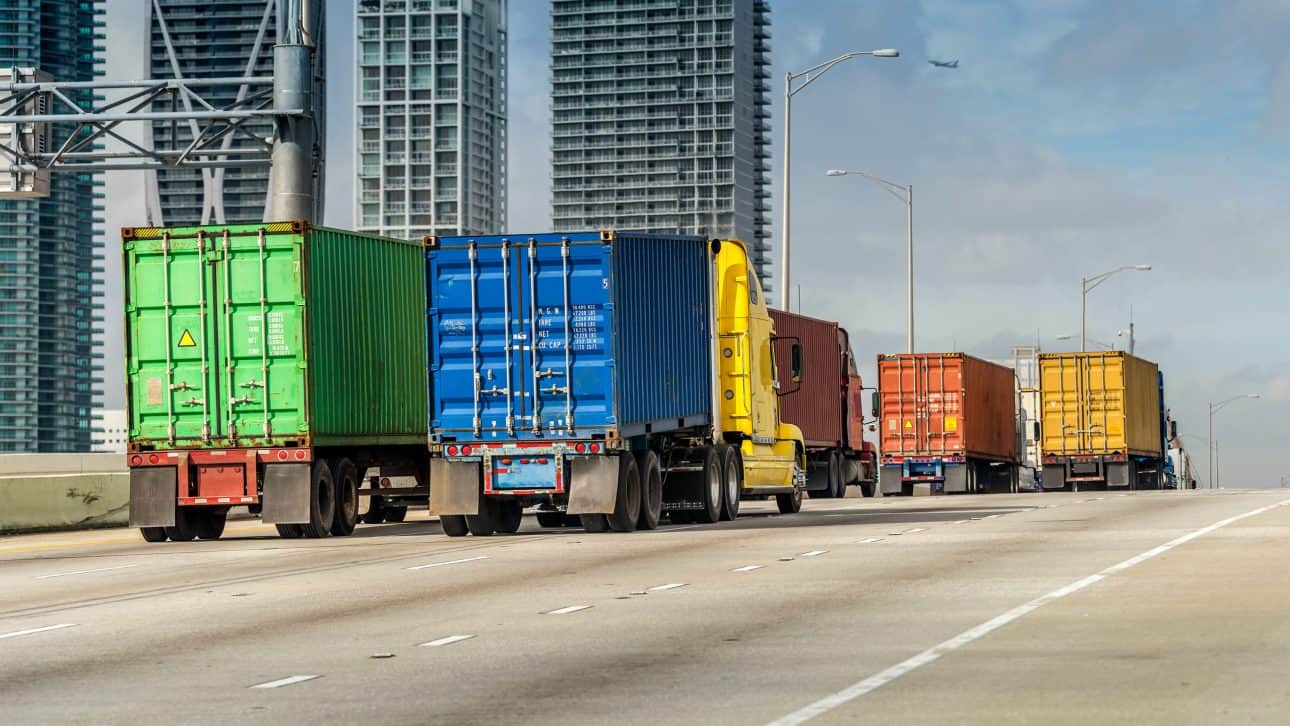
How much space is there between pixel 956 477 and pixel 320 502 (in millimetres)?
27640

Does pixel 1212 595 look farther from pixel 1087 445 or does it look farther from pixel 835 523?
pixel 1087 445

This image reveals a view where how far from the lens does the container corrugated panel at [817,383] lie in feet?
140

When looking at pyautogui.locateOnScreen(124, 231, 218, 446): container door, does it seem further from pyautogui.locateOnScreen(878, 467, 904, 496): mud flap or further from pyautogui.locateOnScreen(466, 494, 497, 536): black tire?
pyautogui.locateOnScreen(878, 467, 904, 496): mud flap

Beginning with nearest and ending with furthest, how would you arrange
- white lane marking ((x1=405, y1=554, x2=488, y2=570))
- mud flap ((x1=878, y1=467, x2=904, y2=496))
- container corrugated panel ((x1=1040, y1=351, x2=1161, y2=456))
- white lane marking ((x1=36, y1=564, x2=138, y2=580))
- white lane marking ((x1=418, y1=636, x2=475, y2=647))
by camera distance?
white lane marking ((x1=418, y1=636, x2=475, y2=647)), white lane marking ((x1=405, y1=554, x2=488, y2=570)), white lane marking ((x1=36, y1=564, x2=138, y2=580)), mud flap ((x1=878, y1=467, x2=904, y2=496)), container corrugated panel ((x1=1040, y1=351, x2=1161, y2=456))

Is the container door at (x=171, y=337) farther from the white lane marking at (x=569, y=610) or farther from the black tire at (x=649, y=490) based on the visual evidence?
the white lane marking at (x=569, y=610)

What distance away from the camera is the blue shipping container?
2636cm

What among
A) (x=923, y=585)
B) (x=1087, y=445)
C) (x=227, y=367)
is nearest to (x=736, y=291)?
(x=227, y=367)

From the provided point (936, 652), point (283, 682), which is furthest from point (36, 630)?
point (936, 652)

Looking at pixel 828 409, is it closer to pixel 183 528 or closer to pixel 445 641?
pixel 183 528

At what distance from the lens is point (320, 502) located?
2783 centimetres

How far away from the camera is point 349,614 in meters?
15.5

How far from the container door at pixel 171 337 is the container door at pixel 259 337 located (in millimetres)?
150

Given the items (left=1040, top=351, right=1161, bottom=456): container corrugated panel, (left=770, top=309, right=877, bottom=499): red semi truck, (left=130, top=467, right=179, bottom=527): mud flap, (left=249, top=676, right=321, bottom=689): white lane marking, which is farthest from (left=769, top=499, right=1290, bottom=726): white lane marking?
(left=1040, top=351, right=1161, bottom=456): container corrugated panel

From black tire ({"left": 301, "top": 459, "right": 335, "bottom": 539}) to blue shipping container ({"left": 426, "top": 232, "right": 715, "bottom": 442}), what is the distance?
1.76m
